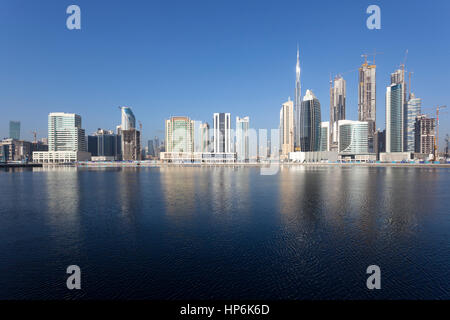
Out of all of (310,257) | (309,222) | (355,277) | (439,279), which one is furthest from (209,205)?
(439,279)

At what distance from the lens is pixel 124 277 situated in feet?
57.2

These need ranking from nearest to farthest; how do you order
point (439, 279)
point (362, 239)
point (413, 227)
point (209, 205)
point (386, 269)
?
point (439, 279), point (386, 269), point (362, 239), point (413, 227), point (209, 205)

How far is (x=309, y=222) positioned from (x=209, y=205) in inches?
670

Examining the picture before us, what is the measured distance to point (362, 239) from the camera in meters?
24.6

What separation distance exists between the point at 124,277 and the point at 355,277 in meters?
16.0
